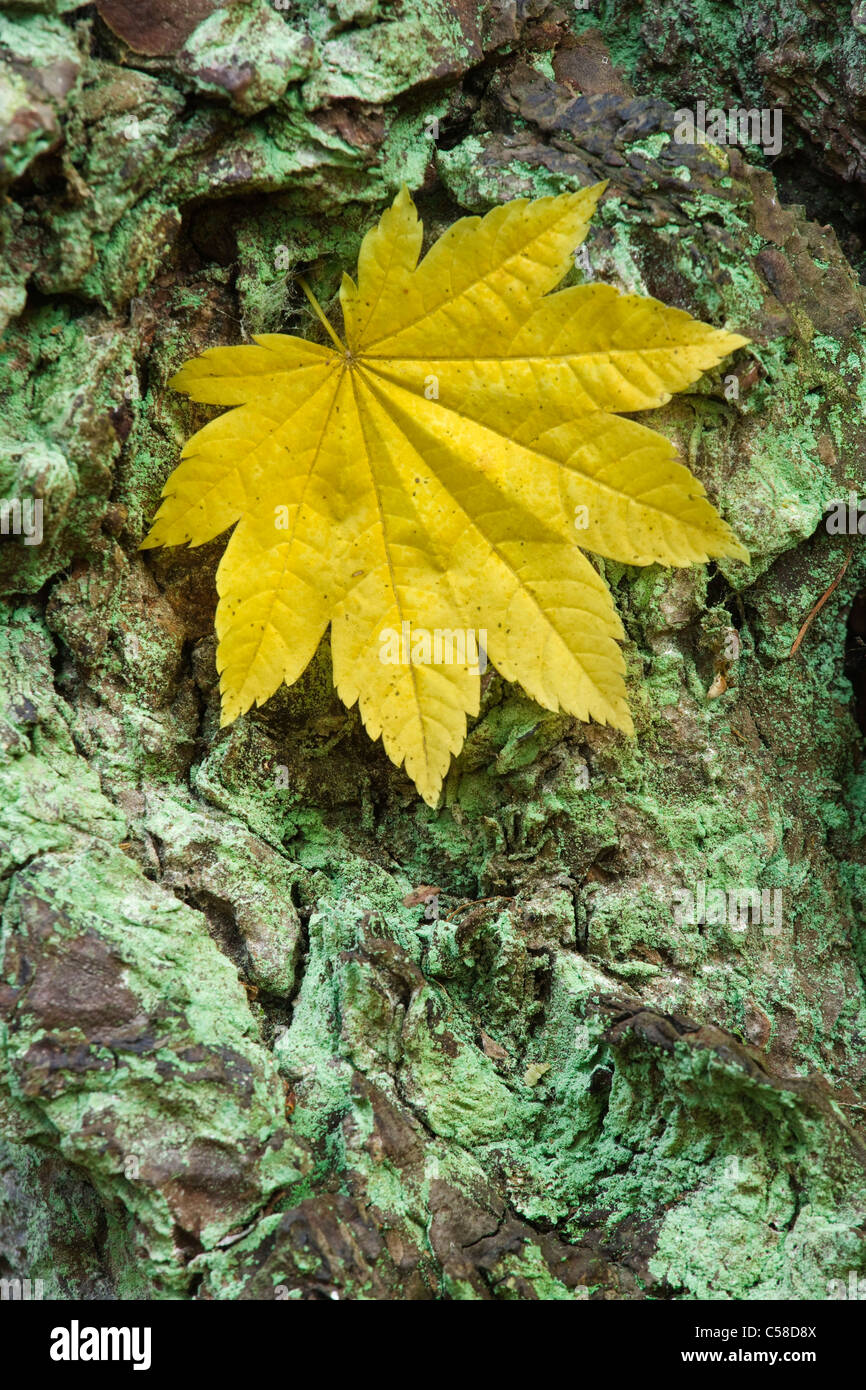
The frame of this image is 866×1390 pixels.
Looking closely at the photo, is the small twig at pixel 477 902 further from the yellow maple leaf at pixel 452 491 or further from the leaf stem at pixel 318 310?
the leaf stem at pixel 318 310

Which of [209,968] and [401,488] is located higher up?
[401,488]

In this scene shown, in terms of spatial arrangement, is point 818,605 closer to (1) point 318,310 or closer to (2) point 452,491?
(2) point 452,491

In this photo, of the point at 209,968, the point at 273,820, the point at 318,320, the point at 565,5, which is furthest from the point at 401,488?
the point at 565,5

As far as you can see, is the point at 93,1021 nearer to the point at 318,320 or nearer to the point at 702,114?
the point at 318,320

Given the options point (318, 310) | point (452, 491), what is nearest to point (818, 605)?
point (452, 491)

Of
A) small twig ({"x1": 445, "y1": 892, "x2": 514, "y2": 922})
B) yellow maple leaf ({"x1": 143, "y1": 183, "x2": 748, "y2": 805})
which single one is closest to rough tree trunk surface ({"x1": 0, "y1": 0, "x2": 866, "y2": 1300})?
small twig ({"x1": 445, "y1": 892, "x2": 514, "y2": 922})

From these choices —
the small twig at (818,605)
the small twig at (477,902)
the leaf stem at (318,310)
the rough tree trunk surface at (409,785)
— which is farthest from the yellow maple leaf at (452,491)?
the small twig at (818,605)

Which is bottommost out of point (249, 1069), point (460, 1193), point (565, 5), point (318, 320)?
point (460, 1193)
